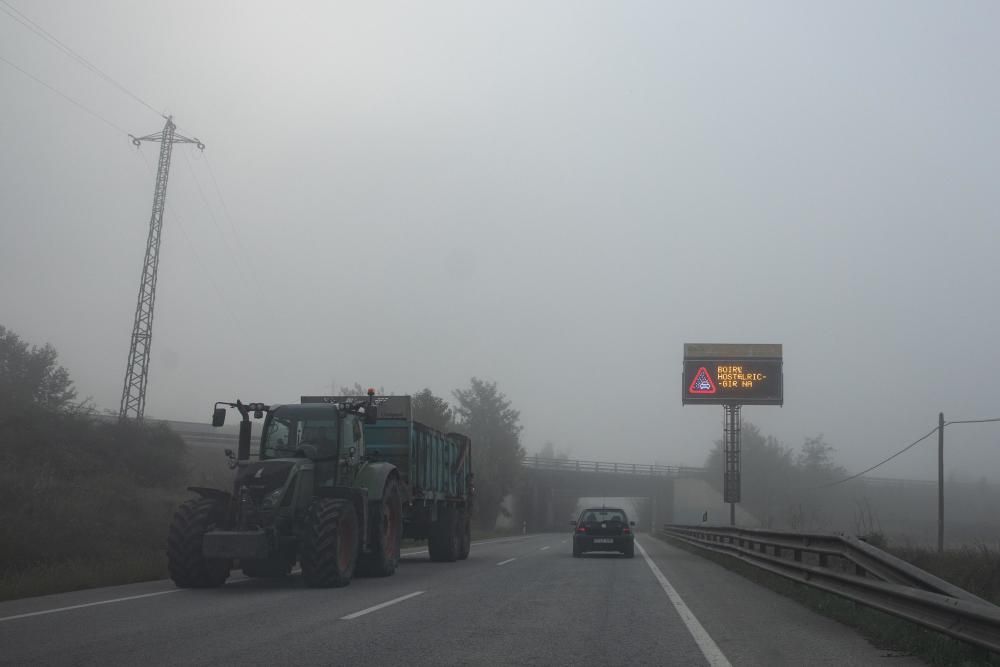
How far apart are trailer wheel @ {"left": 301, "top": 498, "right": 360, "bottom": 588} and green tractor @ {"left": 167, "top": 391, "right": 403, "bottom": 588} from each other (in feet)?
0.05

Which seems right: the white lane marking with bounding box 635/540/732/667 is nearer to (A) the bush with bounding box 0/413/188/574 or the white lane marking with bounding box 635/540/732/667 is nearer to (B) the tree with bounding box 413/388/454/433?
(A) the bush with bounding box 0/413/188/574

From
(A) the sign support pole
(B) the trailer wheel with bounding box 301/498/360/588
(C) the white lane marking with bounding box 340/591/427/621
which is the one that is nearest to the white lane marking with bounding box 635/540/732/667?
(C) the white lane marking with bounding box 340/591/427/621

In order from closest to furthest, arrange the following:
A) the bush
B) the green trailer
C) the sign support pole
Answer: the green trailer, the bush, the sign support pole

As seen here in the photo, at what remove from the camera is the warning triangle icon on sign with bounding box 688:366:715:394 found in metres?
37.4

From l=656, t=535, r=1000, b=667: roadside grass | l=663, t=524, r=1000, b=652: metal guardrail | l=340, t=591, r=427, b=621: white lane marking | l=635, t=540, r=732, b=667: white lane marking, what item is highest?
l=663, t=524, r=1000, b=652: metal guardrail

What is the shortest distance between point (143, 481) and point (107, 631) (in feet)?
101

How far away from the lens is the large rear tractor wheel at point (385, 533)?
620 inches

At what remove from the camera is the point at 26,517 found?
78.6ft

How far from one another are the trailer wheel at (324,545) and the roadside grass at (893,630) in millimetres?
6829

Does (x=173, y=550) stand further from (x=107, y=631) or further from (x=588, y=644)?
(x=588, y=644)

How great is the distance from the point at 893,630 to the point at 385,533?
940 cm

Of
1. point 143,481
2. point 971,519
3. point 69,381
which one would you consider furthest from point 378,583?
point 69,381

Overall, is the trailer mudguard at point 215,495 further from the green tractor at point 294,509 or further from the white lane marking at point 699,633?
the white lane marking at point 699,633

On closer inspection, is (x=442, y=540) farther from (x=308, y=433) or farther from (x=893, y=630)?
(x=893, y=630)
